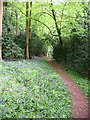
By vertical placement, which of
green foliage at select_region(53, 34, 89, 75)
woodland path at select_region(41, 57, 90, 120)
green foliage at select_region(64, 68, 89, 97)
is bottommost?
woodland path at select_region(41, 57, 90, 120)

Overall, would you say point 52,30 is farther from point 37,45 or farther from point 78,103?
point 78,103

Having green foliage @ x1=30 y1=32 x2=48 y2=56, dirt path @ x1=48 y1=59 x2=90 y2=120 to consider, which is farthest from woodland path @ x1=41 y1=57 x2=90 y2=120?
green foliage @ x1=30 y1=32 x2=48 y2=56

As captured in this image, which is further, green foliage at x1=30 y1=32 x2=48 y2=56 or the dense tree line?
green foliage at x1=30 y1=32 x2=48 y2=56

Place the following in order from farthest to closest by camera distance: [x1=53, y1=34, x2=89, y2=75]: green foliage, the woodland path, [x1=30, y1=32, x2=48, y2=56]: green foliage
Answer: [x1=30, y1=32, x2=48, y2=56]: green foliage < [x1=53, y1=34, x2=89, y2=75]: green foliage < the woodland path

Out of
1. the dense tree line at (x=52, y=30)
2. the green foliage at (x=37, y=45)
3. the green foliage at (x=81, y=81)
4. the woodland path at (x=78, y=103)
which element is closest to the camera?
the woodland path at (x=78, y=103)

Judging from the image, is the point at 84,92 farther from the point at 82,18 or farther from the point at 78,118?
the point at 82,18

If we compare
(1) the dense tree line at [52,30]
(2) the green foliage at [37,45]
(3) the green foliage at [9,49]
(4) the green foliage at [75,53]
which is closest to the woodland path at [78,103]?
(4) the green foliage at [75,53]

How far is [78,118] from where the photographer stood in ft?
20.2

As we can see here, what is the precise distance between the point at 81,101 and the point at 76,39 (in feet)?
26.2

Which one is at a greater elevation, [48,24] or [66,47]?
[48,24]

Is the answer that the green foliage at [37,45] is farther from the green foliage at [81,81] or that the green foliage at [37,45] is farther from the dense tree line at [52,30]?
the green foliage at [81,81]

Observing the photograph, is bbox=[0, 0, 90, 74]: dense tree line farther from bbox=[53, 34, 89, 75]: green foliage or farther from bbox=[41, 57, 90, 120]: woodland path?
bbox=[41, 57, 90, 120]: woodland path

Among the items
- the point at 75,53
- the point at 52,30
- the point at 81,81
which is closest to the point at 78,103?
A: the point at 81,81

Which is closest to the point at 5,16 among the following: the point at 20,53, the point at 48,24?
the point at 20,53
